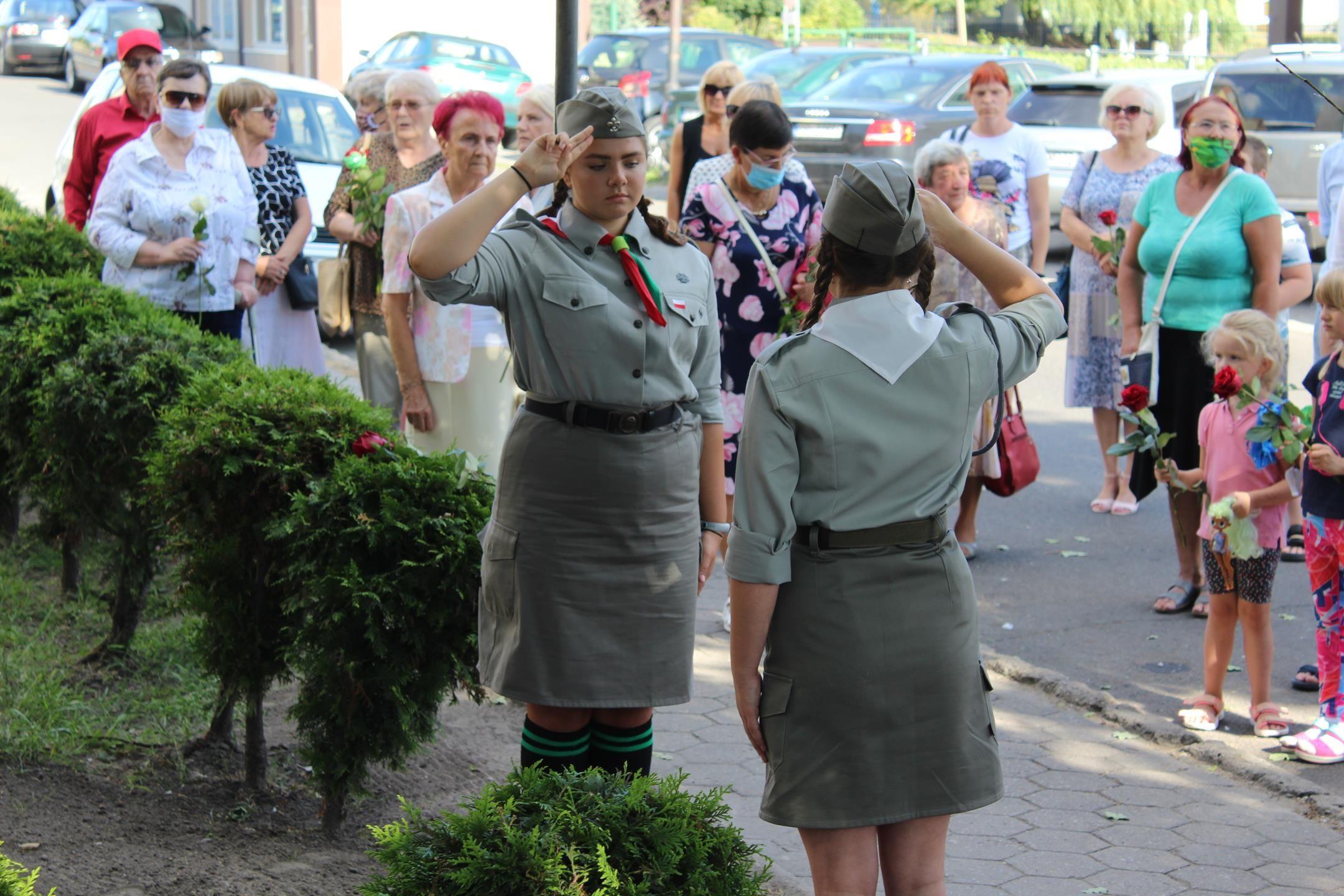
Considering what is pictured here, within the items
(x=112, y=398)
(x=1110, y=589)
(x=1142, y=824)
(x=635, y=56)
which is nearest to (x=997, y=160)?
(x=1110, y=589)

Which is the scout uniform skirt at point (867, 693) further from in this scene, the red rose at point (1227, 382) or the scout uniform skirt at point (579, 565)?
the red rose at point (1227, 382)

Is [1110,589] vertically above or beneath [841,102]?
beneath

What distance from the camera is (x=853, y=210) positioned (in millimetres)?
2740

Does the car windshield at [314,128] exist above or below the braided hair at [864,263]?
above

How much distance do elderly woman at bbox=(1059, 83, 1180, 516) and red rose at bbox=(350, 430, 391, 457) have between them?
15.5ft

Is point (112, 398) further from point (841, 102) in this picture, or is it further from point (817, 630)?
point (841, 102)

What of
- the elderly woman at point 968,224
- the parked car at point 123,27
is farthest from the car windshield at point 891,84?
the parked car at point 123,27

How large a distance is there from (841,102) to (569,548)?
13250 mm

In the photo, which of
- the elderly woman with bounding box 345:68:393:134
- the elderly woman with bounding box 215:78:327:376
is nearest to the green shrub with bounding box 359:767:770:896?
the elderly woman with bounding box 215:78:327:376

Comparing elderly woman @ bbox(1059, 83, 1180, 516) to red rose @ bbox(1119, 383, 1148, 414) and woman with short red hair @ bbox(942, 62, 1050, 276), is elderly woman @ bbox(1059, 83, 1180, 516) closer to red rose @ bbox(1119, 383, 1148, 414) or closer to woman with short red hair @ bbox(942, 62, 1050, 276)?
woman with short red hair @ bbox(942, 62, 1050, 276)

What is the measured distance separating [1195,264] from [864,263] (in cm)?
403

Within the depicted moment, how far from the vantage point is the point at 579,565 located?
351 cm

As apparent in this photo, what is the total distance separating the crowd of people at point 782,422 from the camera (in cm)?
277

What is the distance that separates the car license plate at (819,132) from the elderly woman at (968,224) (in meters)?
8.22
